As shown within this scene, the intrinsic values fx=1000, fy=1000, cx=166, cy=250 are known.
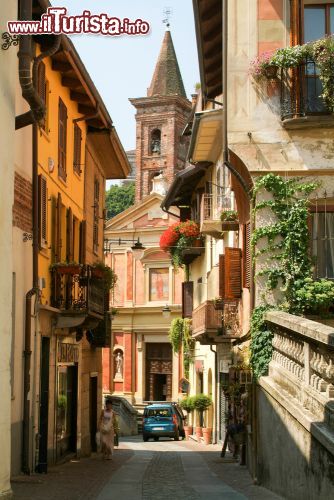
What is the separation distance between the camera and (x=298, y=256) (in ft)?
58.3

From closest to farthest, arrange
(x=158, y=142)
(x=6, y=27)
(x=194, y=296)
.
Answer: (x=6, y=27) < (x=194, y=296) < (x=158, y=142)

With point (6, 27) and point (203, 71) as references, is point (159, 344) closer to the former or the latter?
point (203, 71)

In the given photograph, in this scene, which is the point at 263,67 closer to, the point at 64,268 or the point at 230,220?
the point at 64,268

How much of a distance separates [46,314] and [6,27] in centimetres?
972

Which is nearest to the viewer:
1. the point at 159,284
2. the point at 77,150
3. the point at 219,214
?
the point at 77,150

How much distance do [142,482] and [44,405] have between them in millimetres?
3291

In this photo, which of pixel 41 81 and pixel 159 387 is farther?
pixel 159 387

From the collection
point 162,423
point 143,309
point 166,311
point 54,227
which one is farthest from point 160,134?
point 54,227

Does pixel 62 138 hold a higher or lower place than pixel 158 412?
higher

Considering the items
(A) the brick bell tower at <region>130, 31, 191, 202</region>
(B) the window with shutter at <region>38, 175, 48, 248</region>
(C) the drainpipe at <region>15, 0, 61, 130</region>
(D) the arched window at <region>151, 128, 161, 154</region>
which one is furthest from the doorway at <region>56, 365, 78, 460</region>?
(D) the arched window at <region>151, 128, 161, 154</region>

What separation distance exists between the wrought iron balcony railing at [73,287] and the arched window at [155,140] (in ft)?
212

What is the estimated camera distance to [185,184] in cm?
3722

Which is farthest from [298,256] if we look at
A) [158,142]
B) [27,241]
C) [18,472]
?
[158,142]

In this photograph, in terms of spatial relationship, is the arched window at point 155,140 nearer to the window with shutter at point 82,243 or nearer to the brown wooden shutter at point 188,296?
the brown wooden shutter at point 188,296
